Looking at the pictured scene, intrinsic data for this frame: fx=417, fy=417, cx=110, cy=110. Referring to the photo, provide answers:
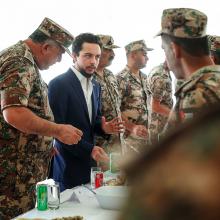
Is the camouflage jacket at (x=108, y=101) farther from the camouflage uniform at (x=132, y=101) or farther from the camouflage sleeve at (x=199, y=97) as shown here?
the camouflage sleeve at (x=199, y=97)

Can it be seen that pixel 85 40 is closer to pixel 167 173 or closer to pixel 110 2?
pixel 110 2

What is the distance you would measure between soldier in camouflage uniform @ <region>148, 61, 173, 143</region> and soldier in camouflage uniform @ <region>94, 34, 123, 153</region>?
61 centimetres

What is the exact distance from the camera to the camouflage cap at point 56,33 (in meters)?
2.10

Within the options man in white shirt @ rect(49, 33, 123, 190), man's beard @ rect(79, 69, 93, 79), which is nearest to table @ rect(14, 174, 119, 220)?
man in white shirt @ rect(49, 33, 123, 190)

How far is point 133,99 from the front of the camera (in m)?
3.62

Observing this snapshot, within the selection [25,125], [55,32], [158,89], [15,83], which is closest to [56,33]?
[55,32]

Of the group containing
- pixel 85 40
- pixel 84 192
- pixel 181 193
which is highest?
pixel 85 40

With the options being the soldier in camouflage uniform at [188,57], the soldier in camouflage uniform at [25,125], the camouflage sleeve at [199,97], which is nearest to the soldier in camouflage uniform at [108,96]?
the soldier in camouflage uniform at [25,125]

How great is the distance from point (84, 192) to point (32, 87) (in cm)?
56

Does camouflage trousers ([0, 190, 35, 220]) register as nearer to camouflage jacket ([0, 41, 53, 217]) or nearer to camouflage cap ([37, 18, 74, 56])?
camouflage jacket ([0, 41, 53, 217])

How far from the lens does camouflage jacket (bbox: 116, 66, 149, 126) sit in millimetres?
3594

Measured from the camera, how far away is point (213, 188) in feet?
0.60

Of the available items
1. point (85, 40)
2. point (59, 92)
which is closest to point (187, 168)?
point (59, 92)

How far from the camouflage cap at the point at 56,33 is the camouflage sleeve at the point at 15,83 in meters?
0.26
